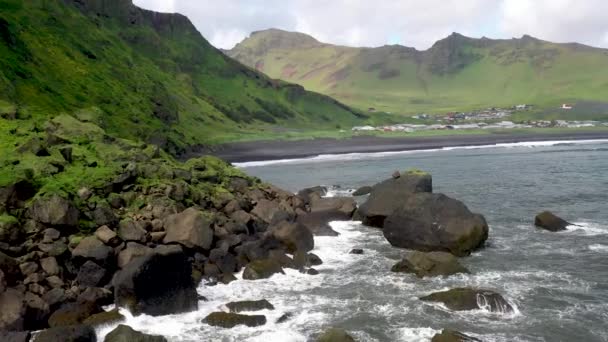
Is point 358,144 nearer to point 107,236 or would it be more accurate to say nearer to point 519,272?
point 519,272

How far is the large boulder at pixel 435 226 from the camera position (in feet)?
110

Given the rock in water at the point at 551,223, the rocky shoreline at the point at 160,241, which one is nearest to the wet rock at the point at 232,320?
the rocky shoreline at the point at 160,241

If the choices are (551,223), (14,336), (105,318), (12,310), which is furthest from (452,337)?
(551,223)

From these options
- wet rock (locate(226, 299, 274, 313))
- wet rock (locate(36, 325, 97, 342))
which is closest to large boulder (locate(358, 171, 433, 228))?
wet rock (locate(226, 299, 274, 313))

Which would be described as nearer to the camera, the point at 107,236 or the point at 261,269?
the point at 107,236

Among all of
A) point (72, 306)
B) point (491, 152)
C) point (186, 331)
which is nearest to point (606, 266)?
point (186, 331)

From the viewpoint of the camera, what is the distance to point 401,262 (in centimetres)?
3086

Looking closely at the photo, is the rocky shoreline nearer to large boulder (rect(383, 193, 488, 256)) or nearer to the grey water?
large boulder (rect(383, 193, 488, 256))

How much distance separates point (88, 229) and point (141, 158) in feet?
36.5

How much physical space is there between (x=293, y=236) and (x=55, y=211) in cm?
1454

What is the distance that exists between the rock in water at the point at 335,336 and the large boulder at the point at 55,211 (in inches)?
644

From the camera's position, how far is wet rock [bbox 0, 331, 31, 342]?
66.6 ft

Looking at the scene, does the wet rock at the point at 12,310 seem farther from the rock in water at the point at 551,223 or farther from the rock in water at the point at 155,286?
the rock in water at the point at 551,223

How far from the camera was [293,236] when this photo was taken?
34.5m
